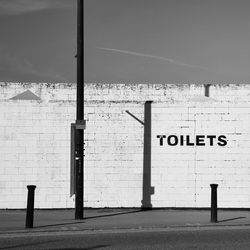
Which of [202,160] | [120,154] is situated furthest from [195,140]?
[120,154]

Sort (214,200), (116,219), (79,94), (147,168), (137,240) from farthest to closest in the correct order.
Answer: (147,168) → (116,219) → (79,94) → (214,200) → (137,240)

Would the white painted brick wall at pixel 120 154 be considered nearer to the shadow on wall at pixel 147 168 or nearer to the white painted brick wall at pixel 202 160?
the white painted brick wall at pixel 202 160

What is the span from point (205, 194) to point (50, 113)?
566cm

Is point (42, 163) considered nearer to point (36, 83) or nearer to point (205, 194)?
point (36, 83)

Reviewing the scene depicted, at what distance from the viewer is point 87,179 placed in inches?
656

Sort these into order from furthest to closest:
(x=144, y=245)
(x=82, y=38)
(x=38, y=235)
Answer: (x=82, y=38) → (x=38, y=235) → (x=144, y=245)

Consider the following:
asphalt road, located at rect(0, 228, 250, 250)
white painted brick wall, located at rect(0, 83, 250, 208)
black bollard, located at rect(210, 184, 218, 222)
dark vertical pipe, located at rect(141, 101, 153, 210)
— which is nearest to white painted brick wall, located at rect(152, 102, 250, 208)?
white painted brick wall, located at rect(0, 83, 250, 208)

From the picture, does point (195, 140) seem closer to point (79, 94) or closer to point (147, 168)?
point (147, 168)

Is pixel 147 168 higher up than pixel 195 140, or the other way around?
pixel 195 140

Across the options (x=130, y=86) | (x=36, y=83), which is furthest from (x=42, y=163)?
(x=130, y=86)

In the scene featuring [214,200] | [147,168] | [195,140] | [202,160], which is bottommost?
[214,200]

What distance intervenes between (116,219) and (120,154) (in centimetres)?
304

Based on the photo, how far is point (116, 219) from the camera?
46.3ft

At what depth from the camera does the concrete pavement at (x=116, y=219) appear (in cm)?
1249
